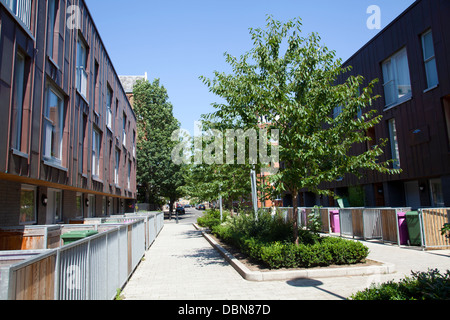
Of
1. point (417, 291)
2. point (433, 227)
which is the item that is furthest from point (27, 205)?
point (433, 227)

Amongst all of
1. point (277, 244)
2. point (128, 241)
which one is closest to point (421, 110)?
point (277, 244)

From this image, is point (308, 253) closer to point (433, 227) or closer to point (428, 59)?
point (433, 227)

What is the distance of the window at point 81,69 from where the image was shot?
465 inches

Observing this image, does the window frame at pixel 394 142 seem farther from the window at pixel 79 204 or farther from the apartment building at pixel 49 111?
the window at pixel 79 204

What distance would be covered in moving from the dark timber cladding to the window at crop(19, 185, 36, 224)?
14.4 meters

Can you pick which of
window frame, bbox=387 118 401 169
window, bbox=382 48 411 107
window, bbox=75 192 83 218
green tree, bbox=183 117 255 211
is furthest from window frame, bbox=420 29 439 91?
window, bbox=75 192 83 218

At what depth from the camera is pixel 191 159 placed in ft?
59.3

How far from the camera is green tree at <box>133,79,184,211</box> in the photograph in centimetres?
3891

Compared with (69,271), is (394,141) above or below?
above

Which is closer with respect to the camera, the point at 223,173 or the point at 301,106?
the point at 301,106

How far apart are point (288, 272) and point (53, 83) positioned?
7.68 m

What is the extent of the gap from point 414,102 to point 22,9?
579 inches

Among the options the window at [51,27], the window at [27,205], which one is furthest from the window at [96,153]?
the window at [51,27]

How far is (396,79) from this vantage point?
16.1 metres
